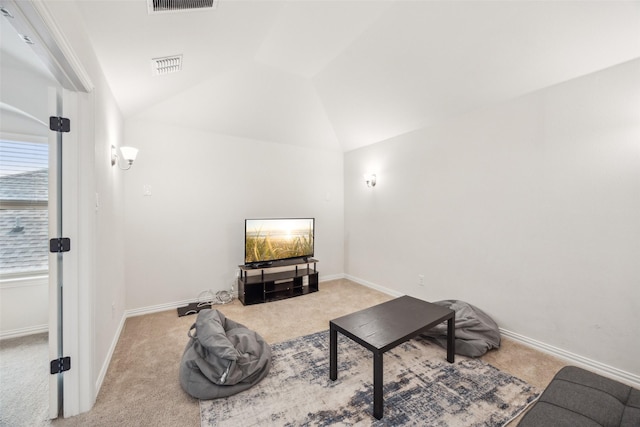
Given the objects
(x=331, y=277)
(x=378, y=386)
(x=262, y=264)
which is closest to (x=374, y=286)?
(x=331, y=277)

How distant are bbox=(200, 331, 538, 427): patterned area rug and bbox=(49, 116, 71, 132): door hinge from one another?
2032mm

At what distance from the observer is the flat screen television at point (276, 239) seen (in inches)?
150

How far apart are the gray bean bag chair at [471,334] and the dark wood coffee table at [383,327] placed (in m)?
0.21

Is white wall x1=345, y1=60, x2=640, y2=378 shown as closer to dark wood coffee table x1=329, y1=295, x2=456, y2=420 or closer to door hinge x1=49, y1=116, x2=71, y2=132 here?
dark wood coffee table x1=329, y1=295, x2=456, y2=420

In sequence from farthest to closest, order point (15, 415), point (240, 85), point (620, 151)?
point (240, 85) → point (620, 151) → point (15, 415)

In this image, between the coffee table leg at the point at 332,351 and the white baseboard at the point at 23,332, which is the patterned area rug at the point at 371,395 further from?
the white baseboard at the point at 23,332

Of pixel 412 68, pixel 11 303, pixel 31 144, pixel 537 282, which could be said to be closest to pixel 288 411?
pixel 537 282

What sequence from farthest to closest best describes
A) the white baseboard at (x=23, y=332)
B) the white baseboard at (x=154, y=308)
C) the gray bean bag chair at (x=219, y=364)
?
the white baseboard at (x=154, y=308) < the white baseboard at (x=23, y=332) < the gray bean bag chair at (x=219, y=364)

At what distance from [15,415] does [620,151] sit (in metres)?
4.74

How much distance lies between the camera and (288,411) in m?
1.70

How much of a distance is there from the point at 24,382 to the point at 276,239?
2.75m

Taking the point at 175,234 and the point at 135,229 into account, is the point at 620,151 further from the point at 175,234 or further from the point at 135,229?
the point at 135,229

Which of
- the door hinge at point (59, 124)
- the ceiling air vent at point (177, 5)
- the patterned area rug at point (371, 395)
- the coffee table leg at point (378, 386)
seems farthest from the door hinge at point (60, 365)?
the ceiling air vent at point (177, 5)

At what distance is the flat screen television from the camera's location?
3809 millimetres
